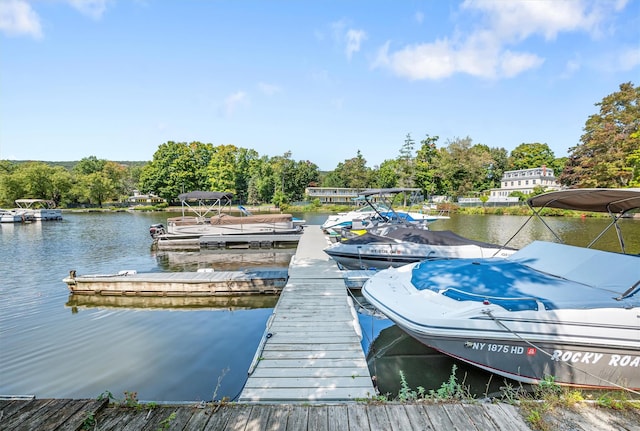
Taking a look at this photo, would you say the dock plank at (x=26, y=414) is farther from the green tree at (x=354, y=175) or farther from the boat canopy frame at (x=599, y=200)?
the green tree at (x=354, y=175)

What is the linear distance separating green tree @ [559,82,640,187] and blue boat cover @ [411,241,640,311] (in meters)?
41.1

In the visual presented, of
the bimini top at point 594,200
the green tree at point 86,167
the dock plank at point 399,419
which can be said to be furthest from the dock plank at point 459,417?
the green tree at point 86,167

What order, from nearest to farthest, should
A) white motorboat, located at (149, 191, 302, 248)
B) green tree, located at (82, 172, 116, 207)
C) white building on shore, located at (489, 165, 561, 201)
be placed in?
white motorboat, located at (149, 191, 302, 248)
white building on shore, located at (489, 165, 561, 201)
green tree, located at (82, 172, 116, 207)

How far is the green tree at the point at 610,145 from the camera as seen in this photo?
3784 centimetres

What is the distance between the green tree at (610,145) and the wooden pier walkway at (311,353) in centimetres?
4396

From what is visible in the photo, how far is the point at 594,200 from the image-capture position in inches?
240

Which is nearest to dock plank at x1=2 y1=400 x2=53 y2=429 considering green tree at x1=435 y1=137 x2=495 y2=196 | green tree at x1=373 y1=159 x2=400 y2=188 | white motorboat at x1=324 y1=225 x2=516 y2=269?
white motorboat at x1=324 y1=225 x2=516 y2=269

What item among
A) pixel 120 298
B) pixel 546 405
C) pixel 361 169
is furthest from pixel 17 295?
pixel 361 169

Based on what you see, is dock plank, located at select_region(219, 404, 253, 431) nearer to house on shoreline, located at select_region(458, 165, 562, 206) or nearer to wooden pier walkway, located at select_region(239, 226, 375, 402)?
wooden pier walkway, located at select_region(239, 226, 375, 402)

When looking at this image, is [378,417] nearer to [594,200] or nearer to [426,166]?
[594,200]

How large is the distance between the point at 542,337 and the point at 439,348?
1343 millimetres

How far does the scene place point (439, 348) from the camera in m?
4.76

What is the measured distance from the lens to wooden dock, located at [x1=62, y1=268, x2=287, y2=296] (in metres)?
9.82

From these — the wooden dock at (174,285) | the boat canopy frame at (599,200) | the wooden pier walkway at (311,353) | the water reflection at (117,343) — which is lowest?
the water reflection at (117,343)
